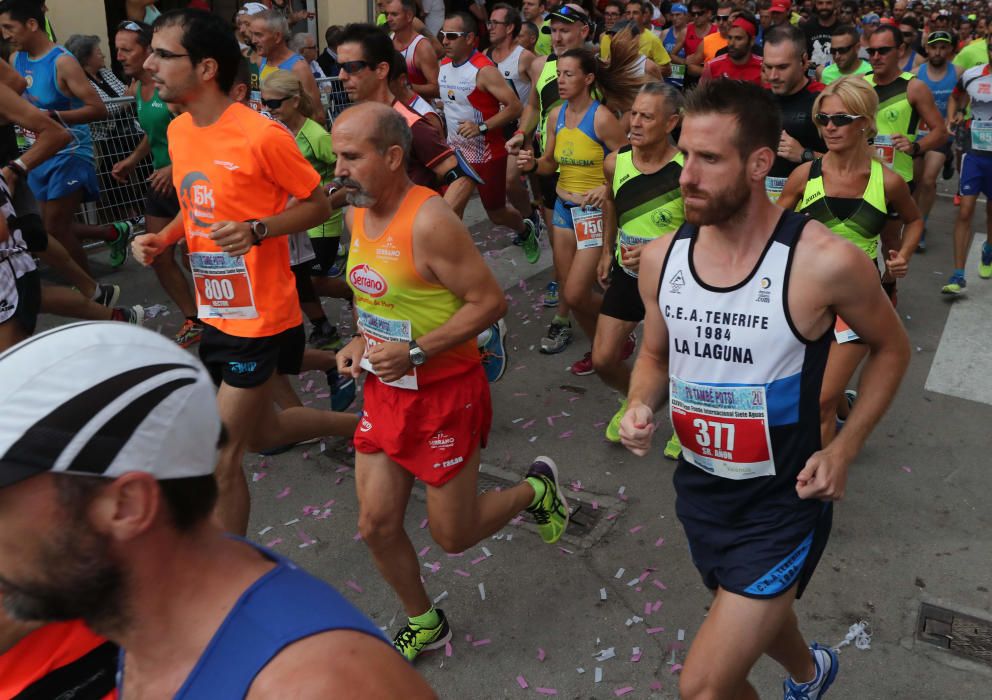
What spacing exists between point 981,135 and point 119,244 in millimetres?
7425

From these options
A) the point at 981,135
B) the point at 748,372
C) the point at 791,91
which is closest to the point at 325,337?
the point at 791,91

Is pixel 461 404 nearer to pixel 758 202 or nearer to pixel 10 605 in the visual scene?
pixel 758 202

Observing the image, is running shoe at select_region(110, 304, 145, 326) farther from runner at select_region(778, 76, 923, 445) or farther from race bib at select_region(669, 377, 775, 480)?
race bib at select_region(669, 377, 775, 480)

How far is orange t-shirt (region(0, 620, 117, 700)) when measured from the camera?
169 cm

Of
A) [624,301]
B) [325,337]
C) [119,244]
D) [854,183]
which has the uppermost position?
[854,183]

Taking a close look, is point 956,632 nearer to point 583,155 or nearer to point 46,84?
point 583,155

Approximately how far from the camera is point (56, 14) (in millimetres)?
10234

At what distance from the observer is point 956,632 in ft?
12.0

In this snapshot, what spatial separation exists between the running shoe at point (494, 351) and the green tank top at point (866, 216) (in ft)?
5.54

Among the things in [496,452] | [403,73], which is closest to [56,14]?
[403,73]

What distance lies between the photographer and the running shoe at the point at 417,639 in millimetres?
3547

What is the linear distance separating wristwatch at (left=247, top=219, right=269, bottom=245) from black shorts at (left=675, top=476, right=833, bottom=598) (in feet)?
6.87

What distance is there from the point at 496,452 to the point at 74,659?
360cm

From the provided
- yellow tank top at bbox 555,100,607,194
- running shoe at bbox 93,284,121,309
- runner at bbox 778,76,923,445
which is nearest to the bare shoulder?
runner at bbox 778,76,923,445
